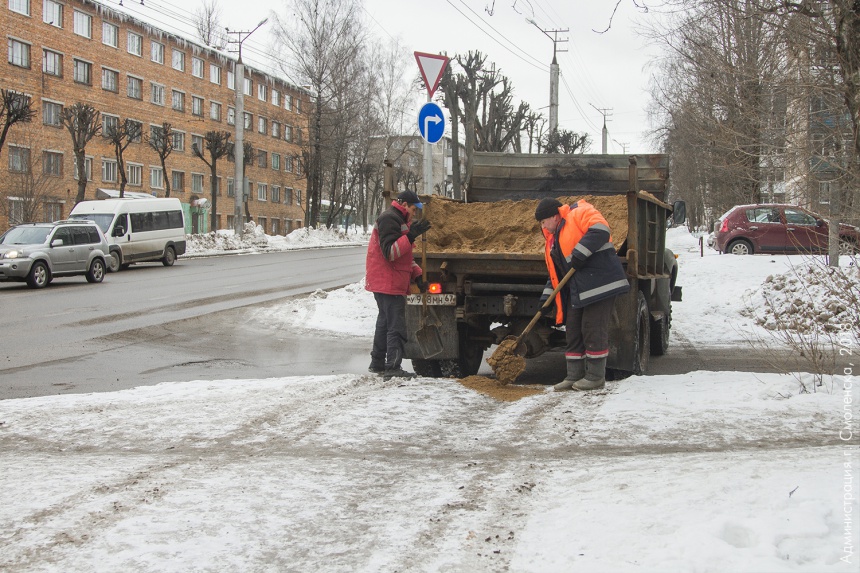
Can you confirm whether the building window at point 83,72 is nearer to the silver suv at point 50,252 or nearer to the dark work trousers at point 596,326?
the silver suv at point 50,252

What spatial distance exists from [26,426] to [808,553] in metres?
4.99

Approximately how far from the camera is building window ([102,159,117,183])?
4966 cm

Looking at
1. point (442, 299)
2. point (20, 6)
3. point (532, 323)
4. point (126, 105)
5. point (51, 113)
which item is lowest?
point (532, 323)

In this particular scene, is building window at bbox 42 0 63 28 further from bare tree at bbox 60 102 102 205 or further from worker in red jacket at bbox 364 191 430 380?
worker in red jacket at bbox 364 191 430 380

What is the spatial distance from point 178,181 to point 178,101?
5351 millimetres

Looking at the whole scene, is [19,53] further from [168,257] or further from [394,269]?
[394,269]

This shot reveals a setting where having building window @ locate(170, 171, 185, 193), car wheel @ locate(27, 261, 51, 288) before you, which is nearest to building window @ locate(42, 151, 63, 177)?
building window @ locate(170, 171, 185, 193)

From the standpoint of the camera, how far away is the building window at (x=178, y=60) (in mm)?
57094

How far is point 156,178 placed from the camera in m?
55.1

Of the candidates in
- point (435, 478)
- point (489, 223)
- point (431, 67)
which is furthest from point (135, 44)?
point (435, 478)

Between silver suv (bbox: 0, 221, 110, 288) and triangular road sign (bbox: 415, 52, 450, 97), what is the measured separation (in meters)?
13.2

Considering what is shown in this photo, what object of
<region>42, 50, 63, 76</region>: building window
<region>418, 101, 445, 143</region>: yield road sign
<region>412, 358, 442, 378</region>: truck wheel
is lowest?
<region>412, 358, 442, 378</region>: truck wheel

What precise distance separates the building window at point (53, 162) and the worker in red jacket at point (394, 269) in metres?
41.1

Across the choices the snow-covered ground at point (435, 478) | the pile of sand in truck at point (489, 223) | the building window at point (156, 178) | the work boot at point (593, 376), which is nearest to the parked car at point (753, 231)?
the pile of sand in truck at point (489, 223)
